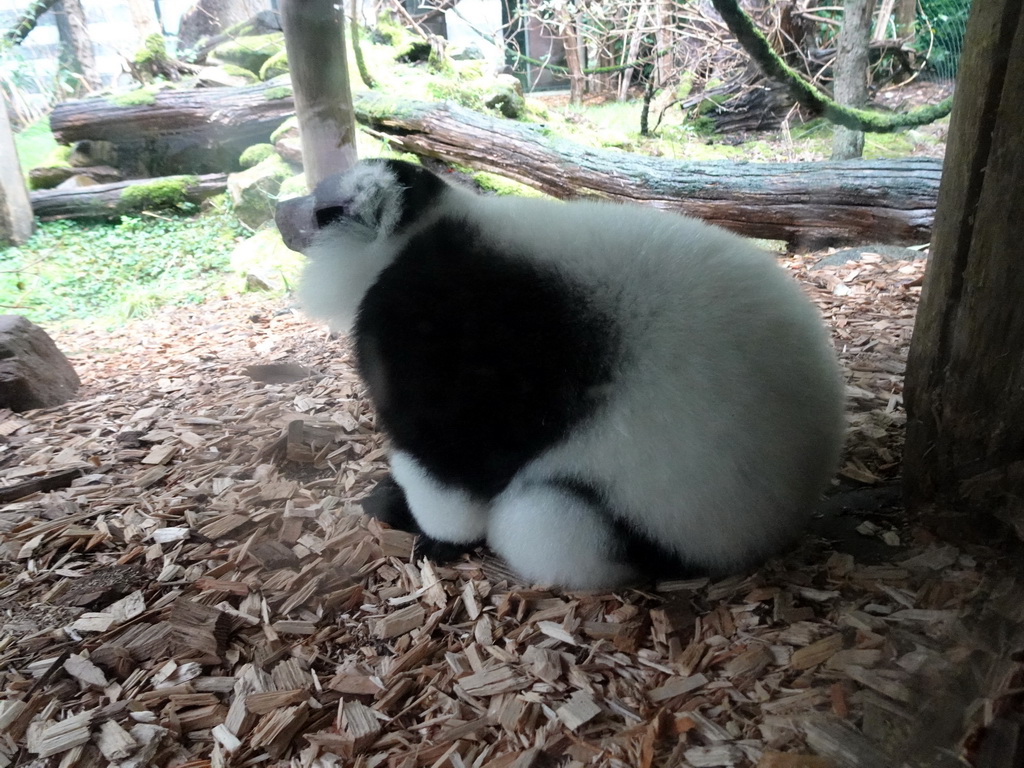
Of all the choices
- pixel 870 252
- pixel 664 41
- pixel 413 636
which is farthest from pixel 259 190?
pixel 870 252

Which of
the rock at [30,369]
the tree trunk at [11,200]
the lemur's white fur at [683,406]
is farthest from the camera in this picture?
the tree trunk at [11,200]

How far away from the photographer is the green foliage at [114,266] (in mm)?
4348

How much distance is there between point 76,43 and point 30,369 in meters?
1.96

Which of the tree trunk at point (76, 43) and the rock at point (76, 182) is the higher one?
the tree trunk at point (76, 43)

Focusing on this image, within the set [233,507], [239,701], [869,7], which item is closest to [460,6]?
[869,7]

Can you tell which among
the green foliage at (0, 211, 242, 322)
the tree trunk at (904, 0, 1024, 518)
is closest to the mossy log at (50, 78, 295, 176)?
the green foliage at (0, 211, 242, 322)

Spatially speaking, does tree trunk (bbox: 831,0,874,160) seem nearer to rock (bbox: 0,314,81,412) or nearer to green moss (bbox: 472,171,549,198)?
green moss (bbox: 472,171,549,198)

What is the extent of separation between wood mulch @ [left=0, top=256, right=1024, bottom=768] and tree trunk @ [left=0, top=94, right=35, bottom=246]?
155 centimetres

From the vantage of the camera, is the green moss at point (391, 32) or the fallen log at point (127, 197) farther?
the fallen log at point (127, 197)

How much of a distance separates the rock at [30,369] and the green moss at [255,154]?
5.71 feet

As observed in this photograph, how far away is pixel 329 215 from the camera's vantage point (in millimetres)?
2789

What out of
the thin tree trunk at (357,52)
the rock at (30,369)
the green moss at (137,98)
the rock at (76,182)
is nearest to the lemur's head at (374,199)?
the thin tree trunk at (357,52)

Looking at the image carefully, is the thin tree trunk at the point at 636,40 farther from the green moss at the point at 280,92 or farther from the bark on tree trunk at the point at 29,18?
the bark on tree trunk at the point at 29,18

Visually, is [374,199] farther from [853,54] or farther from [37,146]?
[37,146]
